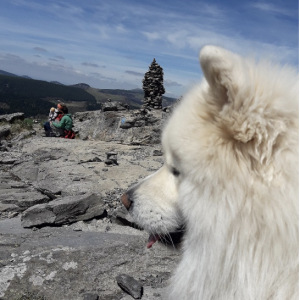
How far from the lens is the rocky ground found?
3105mm

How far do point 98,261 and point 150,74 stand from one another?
19.8 metres

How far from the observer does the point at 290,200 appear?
1.41 m

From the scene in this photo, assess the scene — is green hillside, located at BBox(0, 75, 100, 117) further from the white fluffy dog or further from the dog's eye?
the white fluffy dog

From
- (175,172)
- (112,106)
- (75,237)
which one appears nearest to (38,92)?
(112,106)

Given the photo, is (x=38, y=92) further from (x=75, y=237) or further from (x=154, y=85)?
(x=75, y=237)

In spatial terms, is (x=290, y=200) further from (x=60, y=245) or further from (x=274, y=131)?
(x=60, y=245)

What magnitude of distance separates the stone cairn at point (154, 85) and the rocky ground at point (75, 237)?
12.0m

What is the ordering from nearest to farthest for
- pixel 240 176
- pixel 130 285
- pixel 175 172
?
pixel 240 176, pixel 175 172, pixel 130 285

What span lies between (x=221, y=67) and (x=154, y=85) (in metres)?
21.1

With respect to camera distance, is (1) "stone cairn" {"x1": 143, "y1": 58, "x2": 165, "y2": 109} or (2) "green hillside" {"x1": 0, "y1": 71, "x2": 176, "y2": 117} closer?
(1) "stone cairn" {"x1": 143, "y1": 58, "x2": 165, "y2": 109}

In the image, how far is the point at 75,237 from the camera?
413cm

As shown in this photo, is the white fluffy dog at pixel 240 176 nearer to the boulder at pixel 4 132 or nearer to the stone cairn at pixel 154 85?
the boulder at pixel 4 132

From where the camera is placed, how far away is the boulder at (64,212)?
4.96m

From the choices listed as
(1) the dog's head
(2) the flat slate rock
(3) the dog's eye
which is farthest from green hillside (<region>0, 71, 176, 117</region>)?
(1) the dog's head
